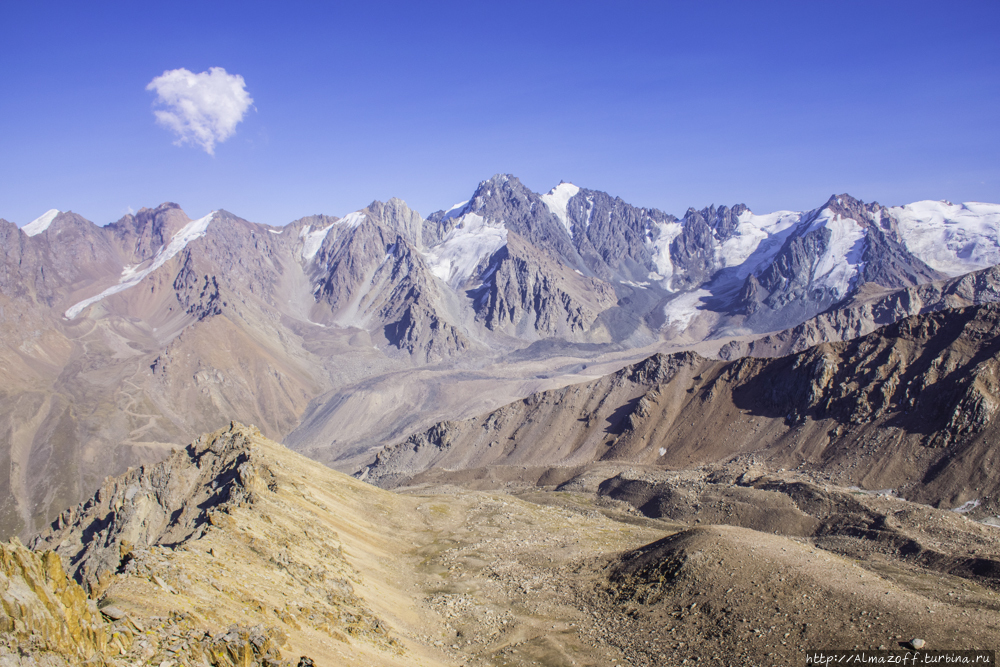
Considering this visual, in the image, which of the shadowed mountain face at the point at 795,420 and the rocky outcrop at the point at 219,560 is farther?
the shadowed mountain face at the point at 795,420

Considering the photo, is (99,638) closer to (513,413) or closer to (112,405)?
(513,413)

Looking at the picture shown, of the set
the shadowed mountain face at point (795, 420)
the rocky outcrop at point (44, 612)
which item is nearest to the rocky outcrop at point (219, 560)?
the rocky outcrop at point (44, 612)

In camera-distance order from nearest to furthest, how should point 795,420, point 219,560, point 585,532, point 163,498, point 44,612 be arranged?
point 44,612, point 219,560, point 163,498, point 585,532, point 795,420

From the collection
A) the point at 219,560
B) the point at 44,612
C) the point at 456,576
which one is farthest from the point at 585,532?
the point at 44,612

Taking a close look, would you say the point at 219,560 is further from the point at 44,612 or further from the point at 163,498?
the point at 163,498

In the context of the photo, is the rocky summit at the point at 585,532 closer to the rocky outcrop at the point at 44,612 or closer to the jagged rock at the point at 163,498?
the rocky outcrop at the point at 44,612

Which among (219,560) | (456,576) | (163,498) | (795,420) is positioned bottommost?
(456,576)

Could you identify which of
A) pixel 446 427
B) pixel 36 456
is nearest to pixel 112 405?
pixel 36 456

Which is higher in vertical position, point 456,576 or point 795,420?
point 795,420
